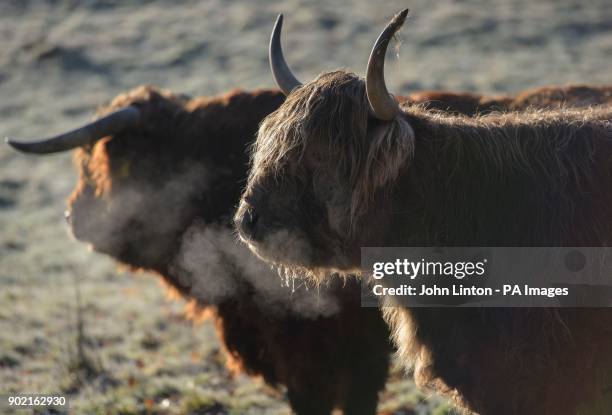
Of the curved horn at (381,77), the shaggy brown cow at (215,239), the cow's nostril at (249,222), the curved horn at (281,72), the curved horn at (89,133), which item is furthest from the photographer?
the curved horn at (89,133)

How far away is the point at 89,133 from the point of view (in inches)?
231

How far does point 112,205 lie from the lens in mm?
6035

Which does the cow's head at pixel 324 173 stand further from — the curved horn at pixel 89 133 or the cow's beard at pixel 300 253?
the curved horn at pixel 89 133

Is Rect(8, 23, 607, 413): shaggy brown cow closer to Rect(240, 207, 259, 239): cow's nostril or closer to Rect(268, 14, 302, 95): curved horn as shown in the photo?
Rect(268, 14, 302, 95): curved horn

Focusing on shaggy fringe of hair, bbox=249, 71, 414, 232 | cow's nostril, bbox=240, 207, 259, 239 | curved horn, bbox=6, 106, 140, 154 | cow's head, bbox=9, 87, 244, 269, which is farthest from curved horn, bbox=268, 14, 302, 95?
curved horn, bbox=6, 106, 140, 154

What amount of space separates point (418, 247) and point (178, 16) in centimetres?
2063

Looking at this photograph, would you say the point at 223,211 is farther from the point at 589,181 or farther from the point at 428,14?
the point at 428,14

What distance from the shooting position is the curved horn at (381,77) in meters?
3.22

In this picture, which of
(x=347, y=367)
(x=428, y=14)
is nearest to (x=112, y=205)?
(x=347, y=367)

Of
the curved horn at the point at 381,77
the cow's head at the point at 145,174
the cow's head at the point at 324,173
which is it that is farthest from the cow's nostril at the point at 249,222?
the cow's head at the point at 145,174

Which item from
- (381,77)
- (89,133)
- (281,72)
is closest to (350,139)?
(381,77)

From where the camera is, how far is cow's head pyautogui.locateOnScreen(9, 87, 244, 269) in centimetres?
579

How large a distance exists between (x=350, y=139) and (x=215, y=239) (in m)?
2.47

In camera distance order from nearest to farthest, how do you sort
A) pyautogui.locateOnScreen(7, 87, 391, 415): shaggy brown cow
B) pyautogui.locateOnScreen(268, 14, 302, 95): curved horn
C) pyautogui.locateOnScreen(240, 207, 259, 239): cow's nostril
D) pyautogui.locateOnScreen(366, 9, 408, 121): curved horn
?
pyautogui.locateOnScreen(366, 9, 408, 121): curved horn, pyautogui.locateOnScreen(240, 207, 259, 239): cow's nostril, pyautogui.locateOnScreen(268, 14, 302, 95): curved horn, pyautogui.locateOnScreen(7, 87, 391, 415): shaggy brown cow
